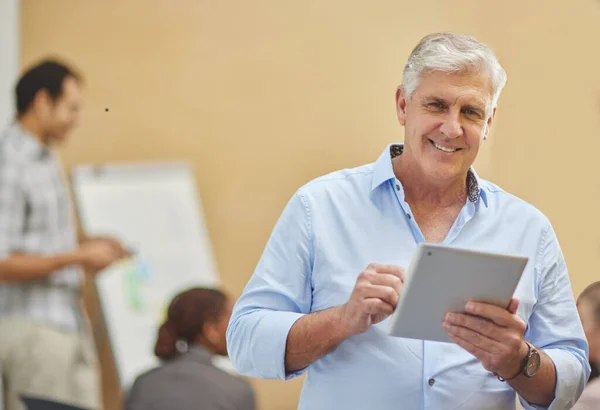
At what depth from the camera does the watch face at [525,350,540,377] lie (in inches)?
63.1

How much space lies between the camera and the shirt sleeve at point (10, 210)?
3523 millimetres

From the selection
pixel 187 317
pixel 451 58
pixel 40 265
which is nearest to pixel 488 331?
pixel 451 58

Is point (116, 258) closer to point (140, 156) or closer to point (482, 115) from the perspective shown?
point (140, 156)

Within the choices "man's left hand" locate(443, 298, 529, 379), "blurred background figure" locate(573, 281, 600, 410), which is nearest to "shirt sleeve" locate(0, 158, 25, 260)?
"blurred background figure" locate(573, 281, 600, 410)

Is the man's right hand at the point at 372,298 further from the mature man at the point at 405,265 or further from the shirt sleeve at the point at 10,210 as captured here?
the shirt sleeve at the point at 10,210

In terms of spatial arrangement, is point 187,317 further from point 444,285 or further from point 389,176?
point 444,285

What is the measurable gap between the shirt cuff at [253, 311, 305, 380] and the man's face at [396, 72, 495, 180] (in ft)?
1.21

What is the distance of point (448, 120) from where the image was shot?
1.68 m

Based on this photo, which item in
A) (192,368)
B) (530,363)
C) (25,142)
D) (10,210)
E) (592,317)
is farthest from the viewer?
(25,142)

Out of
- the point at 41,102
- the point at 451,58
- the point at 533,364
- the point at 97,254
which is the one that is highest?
the point at 451,58

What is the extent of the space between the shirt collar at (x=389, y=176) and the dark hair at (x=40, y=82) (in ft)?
7.57

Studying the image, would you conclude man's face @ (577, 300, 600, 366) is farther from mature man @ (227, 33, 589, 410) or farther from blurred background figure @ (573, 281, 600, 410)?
mature man @ (227, 33, 589, 410)

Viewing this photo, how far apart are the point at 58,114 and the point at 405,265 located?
2.43 metres

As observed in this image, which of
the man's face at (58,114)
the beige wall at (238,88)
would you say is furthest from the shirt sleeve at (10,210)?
the beige wall at (238,88)
